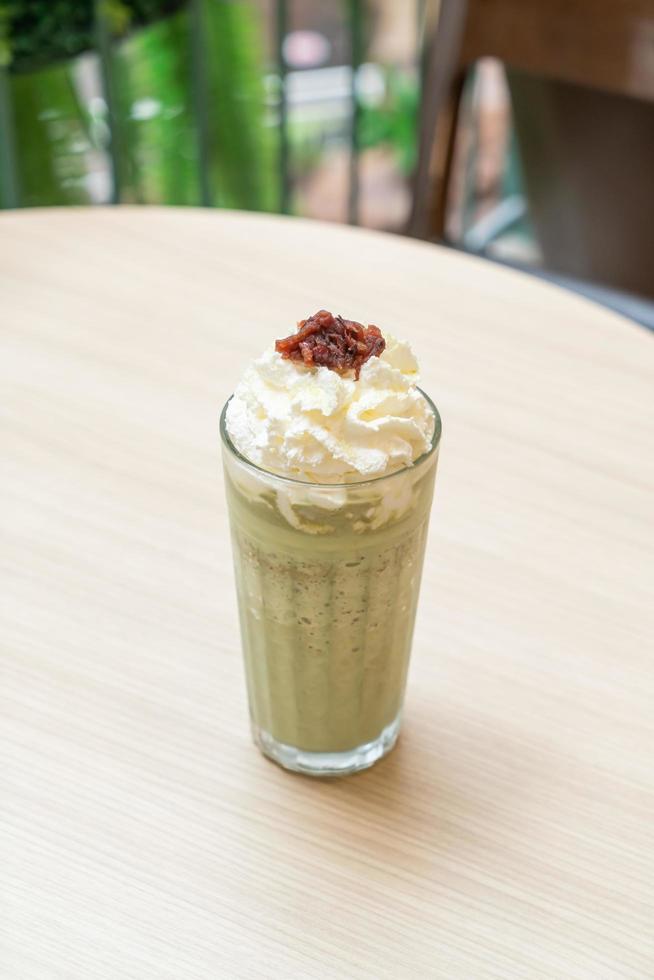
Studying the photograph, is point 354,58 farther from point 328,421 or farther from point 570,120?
point 328,421

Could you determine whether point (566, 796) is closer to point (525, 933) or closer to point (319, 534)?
point (525, 933)

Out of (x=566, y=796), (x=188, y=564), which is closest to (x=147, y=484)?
(x=188, y=564)

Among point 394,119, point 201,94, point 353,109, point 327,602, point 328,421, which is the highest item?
point 328,421

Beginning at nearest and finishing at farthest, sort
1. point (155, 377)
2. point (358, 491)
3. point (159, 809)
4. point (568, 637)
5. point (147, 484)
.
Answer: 1. point (358, 491)
2. point (159, 809)
3. point (568, 637)
4. point (147, 484)
5. point (155, 377)

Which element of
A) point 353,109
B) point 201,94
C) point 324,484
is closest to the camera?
point 324,484

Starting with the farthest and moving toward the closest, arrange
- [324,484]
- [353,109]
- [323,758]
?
1. [353,109]
2. [323,758]
3. [324,484]

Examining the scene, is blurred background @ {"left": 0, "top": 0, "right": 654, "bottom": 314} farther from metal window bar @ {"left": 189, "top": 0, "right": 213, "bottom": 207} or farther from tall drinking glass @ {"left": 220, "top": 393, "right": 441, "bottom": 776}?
tall drinking glass @ {"left": 220, "top": 393, "right": 441, "bottom": 776}

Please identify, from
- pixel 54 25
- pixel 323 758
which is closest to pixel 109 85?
pixel 54 25
